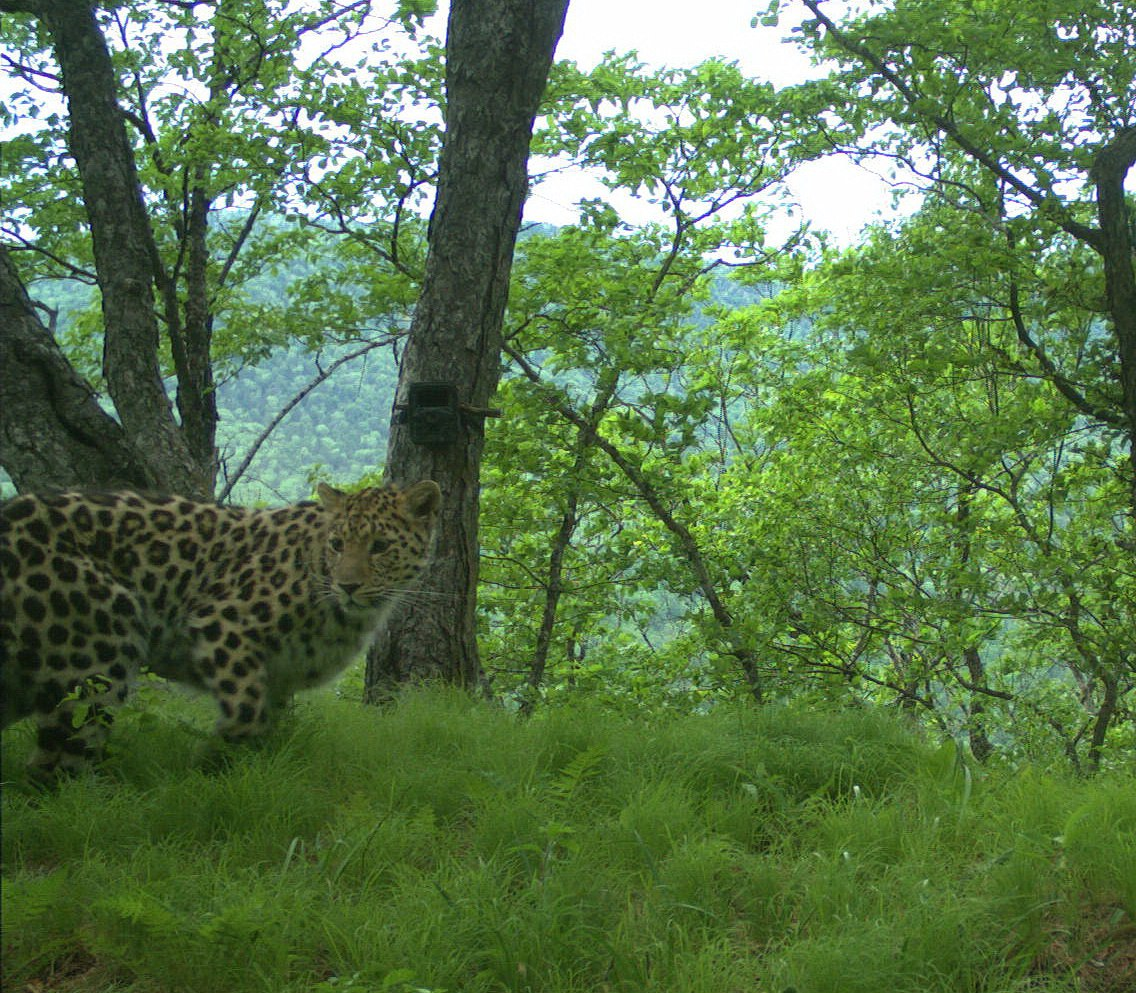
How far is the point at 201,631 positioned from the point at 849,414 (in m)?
16.0

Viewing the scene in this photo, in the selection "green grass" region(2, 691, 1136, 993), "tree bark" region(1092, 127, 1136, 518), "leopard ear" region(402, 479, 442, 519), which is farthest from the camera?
"tree bark" region(1092, 127, 1136, 518)

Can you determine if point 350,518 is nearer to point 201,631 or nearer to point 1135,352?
point 201,631

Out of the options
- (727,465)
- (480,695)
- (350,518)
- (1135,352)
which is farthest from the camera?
(727,465)

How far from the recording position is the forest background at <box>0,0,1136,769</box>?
11.9m

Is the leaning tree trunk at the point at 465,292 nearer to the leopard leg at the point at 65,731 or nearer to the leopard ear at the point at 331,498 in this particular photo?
the leopard ear at the point at 331,498

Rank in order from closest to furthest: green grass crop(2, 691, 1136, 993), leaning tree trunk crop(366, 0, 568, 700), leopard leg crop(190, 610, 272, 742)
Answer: green grass crop(2, 691, 1136, 993)
leopard leg crop(190, 610, 272, 742)
leaning tree trunk crop(366, 0, 568, 700)

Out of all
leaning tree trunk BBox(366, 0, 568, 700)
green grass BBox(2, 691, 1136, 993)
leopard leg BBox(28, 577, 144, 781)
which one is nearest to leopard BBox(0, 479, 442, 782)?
leopard leg BBox(28, 577, 144, 781)

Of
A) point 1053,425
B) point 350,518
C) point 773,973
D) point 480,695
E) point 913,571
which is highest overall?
point 1053,425

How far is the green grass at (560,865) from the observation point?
4141 millimetres

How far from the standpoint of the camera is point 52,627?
5.54 m

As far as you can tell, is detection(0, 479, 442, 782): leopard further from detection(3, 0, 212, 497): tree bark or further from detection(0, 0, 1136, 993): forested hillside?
detection(3, 0, 212, 497): tree bark

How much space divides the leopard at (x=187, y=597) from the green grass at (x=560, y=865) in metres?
0.29

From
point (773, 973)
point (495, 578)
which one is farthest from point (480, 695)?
point (495, 578)

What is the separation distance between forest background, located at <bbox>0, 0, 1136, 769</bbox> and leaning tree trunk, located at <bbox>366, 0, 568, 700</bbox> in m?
2.27
